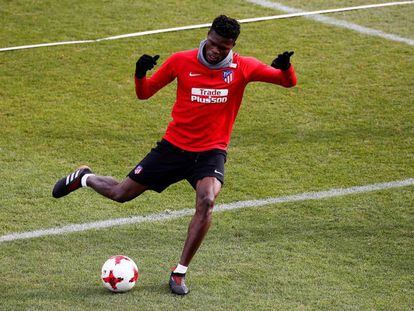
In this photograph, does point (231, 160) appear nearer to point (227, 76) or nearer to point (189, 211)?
point (189, 211)

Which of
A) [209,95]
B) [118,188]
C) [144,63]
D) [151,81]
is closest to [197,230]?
[118,188]

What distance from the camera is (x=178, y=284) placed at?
8781mm

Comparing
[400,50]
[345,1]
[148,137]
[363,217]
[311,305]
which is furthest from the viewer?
[345,1]

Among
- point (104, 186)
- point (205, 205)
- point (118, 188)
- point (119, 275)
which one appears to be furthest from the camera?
point (104, 186)

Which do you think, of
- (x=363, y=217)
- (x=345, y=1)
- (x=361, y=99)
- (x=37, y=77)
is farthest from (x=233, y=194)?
(x=345, y=1)

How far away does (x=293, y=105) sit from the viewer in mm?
13727

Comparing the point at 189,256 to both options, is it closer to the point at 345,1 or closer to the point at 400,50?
the point at 400,50

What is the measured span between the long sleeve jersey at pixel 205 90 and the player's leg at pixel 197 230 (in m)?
0.46

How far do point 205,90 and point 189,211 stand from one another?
2072mm

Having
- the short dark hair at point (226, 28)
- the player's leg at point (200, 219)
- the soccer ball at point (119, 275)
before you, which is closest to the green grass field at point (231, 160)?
the soccer ball at point (119, 275)

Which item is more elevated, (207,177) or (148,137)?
(207,177)

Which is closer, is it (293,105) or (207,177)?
(207,177)

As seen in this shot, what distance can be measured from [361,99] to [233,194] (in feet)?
11.2

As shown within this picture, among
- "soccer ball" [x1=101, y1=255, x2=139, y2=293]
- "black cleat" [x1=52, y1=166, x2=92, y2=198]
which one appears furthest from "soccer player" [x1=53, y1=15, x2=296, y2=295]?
"black cleat" [x1=52, y1=166, x2=92, y2=198]
